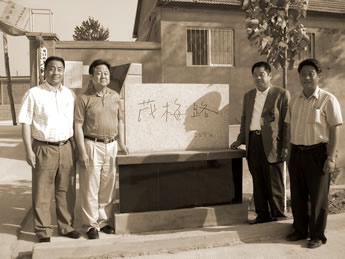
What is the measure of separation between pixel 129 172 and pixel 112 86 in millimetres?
1646

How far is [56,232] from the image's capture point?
415 cm

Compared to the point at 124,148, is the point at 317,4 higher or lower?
higher

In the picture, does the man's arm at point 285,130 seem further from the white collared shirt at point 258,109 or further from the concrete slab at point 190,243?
the concrete slab at point 190,243

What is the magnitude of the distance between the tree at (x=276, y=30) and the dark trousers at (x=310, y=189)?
1616 millimetres

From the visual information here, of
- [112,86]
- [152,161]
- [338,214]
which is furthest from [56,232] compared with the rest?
[338,214]

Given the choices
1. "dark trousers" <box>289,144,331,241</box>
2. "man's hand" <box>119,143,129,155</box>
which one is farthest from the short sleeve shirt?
"dark trousers" <box>289,144,331,241</box>

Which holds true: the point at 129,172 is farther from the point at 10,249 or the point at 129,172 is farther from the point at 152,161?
the point at 10,249

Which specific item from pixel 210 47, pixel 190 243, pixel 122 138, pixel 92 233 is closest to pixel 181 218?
pixel 190 243

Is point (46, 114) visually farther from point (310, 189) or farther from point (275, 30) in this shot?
point (275, 30)

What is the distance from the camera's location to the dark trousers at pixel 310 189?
3.66m

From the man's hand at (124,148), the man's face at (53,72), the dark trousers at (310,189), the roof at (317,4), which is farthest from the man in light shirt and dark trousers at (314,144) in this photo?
the roof at (317,4)

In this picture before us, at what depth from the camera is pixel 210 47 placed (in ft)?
39.2

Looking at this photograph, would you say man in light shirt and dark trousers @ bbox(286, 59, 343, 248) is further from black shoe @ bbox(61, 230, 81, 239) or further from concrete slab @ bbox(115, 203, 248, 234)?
black shoe @ bbox(61, 230, 81, 239)

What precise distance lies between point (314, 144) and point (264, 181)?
806 mm
